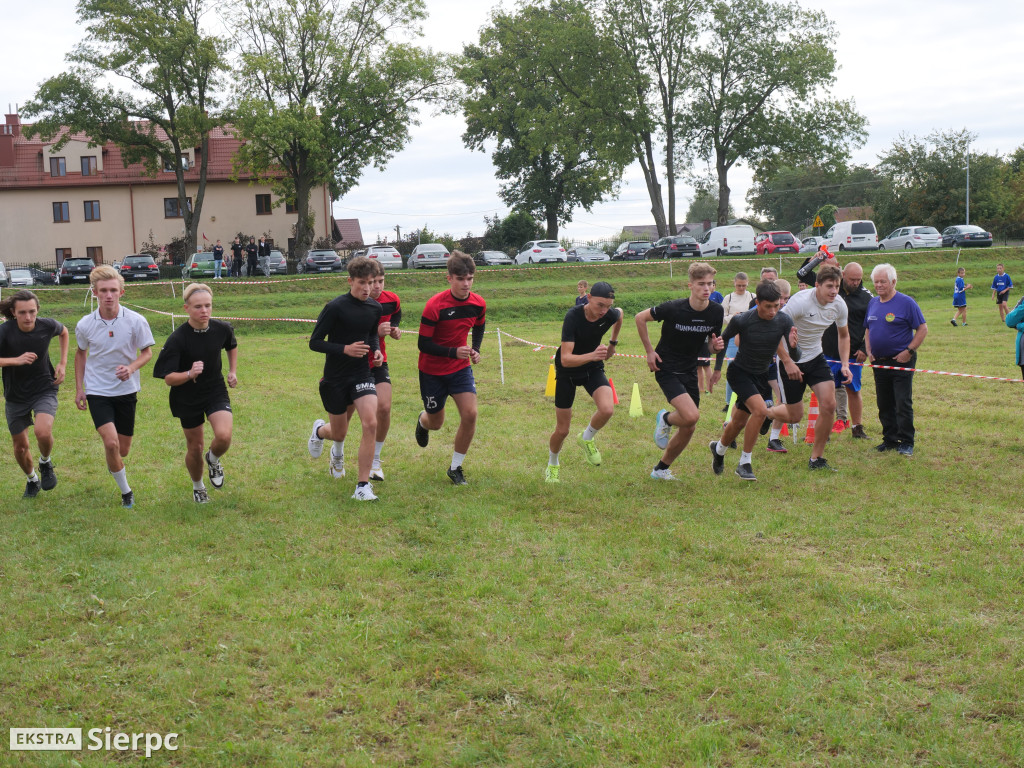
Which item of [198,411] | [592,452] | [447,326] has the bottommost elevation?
[592,452]

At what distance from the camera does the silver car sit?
141 feet

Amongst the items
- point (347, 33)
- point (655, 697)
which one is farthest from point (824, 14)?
point (655, 697)

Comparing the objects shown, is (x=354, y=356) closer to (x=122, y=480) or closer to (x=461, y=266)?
(x=461, y=266)

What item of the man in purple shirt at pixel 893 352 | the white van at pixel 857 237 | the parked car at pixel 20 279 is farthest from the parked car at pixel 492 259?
the man in purple shirt at pixel 893 352

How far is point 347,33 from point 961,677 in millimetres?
46563

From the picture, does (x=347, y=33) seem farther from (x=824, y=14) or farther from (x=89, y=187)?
(x=824, y=14)

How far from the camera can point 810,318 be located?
29.4 feet

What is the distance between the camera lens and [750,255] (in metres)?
43.1

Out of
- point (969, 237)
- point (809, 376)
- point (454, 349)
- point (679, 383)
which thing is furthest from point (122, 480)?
point (969, 237)

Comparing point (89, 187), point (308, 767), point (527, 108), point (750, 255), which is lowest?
point (308, 767)

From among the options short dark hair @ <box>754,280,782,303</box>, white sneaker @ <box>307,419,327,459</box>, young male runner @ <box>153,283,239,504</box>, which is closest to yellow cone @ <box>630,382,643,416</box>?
short dark hair @ <box>754,280,782,303</box>

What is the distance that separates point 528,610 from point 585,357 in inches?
122

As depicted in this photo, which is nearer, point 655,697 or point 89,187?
point 655,697

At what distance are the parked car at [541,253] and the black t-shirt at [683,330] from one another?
1469 inches
